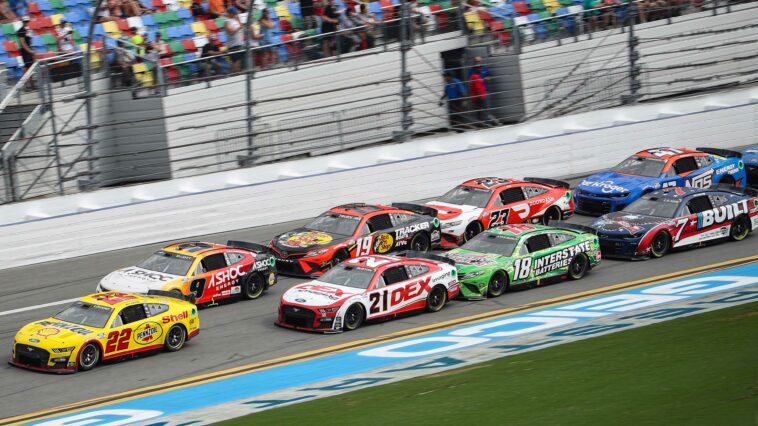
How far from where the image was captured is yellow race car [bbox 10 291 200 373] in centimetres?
1759

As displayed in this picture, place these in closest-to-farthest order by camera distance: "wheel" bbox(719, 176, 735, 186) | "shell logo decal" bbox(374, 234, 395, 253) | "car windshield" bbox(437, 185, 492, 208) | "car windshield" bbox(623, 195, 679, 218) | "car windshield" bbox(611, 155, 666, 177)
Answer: "shell logo decal" bbox(374, 234, 395, 253), "car windshield" bbox(623, 195, 679, 218), "car windshield" bbox(437, 185, 492, 208), "car windshield" bbox(611, 155, 666, 177), "wheel" bbox(719, 176, 735, 186)

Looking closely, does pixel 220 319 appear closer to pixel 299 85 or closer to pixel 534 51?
pixel 299 85

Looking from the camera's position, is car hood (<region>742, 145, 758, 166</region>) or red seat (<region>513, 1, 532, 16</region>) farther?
red seat (<region>513, 1, 532, 16</region>)

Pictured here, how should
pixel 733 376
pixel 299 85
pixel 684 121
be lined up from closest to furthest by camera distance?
pixel 733 376, pixel 299 85, pixel 684 121

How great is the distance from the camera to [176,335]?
62.0 ft

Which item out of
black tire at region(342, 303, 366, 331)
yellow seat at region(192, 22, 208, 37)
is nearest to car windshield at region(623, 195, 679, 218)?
black tire at region(342, 303, 366, 331)

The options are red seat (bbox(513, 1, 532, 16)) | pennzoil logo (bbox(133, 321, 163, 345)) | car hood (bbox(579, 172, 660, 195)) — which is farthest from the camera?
red seat (bbox(513, 1, 532, 16))

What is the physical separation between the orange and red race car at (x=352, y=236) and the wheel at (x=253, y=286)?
1185mm

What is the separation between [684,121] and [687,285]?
497 inches

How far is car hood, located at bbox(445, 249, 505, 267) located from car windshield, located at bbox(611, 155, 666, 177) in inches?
304

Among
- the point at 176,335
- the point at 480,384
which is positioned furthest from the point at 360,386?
the point at 176,335

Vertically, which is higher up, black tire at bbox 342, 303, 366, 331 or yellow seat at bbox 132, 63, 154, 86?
yellow seat at bbox 132, 63, 154, 86

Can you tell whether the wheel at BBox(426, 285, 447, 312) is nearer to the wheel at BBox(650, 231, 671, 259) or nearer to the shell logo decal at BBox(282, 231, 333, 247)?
the shell logo decal at BBox(282, 231, 333, 247)

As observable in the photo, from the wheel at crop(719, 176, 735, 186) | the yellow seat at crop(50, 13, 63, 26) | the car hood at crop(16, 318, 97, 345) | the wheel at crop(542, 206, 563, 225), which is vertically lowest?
the wheel at crop(719, 176, 735, 186)
